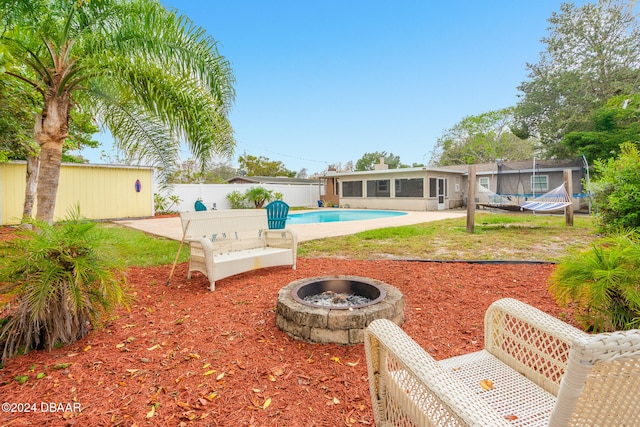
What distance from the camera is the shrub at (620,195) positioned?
488 cm

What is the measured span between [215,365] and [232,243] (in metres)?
2.36

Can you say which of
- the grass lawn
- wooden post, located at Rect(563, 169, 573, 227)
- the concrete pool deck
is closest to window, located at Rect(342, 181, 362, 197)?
the concrete pool deck

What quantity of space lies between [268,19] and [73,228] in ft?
41.6

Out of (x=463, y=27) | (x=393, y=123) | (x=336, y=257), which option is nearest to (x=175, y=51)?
(x=336, y=257)

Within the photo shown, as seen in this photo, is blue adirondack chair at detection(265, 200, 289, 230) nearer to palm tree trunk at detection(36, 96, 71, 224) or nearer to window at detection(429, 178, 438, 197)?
palm tree trunk at detection(36, 96, 71, 224)

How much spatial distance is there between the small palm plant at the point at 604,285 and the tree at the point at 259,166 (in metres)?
34.6

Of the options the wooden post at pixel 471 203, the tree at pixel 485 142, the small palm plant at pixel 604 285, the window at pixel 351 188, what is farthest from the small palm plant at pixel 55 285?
the tree at pixel 485 142

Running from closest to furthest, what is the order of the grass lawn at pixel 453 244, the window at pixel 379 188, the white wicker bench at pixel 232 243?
the white wicker bench at pixel 232 243 < the grass lawn at pixel 453 244 < the window at pixel 379 188

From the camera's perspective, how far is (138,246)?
636 centimetres

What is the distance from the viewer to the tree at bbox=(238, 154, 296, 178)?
117 ft

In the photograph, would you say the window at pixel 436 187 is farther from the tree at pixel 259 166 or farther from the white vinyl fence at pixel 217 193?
the tree at pixel 259 166

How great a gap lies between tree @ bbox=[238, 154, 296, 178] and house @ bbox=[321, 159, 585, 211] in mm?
Result: 16071

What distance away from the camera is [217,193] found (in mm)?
17328

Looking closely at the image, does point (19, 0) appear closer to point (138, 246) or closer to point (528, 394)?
point (138, 246)
